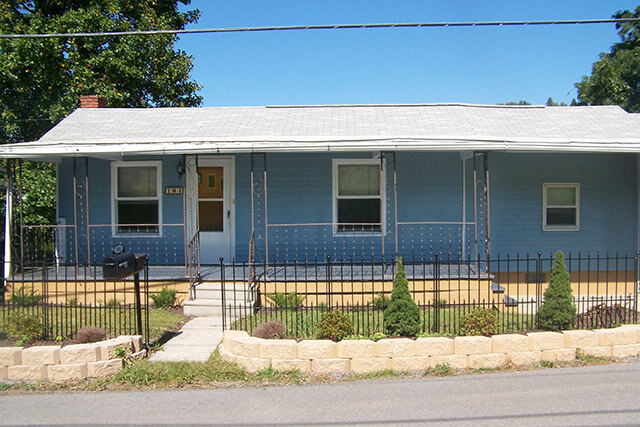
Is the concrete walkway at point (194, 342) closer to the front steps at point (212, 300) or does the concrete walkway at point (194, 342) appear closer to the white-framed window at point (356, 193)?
the front steps at point (212, 300)

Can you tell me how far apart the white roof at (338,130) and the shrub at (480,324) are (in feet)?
12.2

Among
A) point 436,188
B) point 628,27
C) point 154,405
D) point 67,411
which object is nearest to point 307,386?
point 154,405

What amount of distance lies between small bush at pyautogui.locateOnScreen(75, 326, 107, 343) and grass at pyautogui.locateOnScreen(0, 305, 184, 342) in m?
0.14

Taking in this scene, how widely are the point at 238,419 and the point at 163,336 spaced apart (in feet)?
9.68

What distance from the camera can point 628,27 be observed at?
1096 inches

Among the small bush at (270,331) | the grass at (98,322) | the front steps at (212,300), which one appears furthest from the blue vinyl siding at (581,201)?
the grass at (98,322)

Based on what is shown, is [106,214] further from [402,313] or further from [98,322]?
[402,313]

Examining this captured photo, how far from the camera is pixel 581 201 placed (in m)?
10.9

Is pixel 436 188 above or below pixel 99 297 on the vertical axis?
above

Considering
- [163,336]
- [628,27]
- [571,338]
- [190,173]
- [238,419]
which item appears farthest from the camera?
[628,27]

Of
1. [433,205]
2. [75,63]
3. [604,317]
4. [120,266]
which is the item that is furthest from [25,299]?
[75,63]

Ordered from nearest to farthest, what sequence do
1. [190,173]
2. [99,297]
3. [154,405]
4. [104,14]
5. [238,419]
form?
[238,419], [154,405], [99,297], [190,173], [104,14]

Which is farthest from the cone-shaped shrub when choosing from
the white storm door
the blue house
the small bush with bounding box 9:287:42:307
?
the small bush with bounding box 9:287:42:307

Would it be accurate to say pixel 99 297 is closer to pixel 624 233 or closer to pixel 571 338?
pixel 571 338
